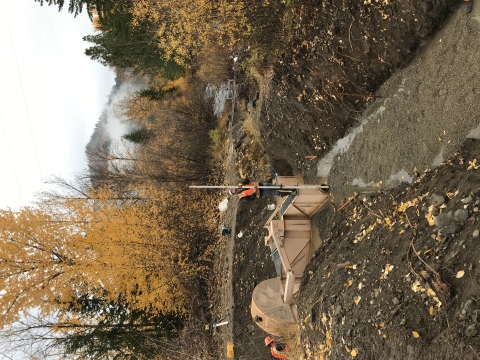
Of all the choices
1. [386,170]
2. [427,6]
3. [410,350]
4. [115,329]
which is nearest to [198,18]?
[427,6]

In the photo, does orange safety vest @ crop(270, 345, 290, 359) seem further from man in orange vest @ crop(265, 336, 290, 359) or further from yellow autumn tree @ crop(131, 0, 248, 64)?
yellow autumn tree @ crop(131, 0, 248, 64)

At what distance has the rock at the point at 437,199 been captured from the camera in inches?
216

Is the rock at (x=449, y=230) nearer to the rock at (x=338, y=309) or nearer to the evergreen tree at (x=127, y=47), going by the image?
the rock at (x=338, y=309)

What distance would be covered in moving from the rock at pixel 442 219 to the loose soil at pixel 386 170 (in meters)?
0.02

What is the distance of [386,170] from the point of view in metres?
7.68

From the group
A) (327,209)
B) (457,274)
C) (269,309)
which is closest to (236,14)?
(327,209)

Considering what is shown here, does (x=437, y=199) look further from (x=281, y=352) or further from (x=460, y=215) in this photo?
(x=281, y=352)

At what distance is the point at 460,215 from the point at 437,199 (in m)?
0.66

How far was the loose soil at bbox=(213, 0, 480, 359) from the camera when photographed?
15.6ft

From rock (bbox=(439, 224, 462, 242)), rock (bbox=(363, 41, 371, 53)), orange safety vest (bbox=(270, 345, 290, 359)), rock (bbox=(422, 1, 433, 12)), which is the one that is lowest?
orange safety vest (bbox=(270, 345, 290, 359))

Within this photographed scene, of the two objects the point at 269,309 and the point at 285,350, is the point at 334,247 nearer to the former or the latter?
the point at 269,309

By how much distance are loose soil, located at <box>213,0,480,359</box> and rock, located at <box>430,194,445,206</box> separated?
2cm

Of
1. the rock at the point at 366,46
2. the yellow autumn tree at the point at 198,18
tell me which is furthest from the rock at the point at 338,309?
the yellow autumn tree at the point at 198,18

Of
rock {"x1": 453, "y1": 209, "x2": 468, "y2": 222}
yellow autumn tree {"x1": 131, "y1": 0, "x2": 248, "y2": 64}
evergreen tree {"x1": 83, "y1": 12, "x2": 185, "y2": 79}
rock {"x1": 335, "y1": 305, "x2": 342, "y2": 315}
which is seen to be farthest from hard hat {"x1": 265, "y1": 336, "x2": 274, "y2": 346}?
evergreen tree {"x1": 83, "y1": 12, "x2": 185, "y2": 79}
